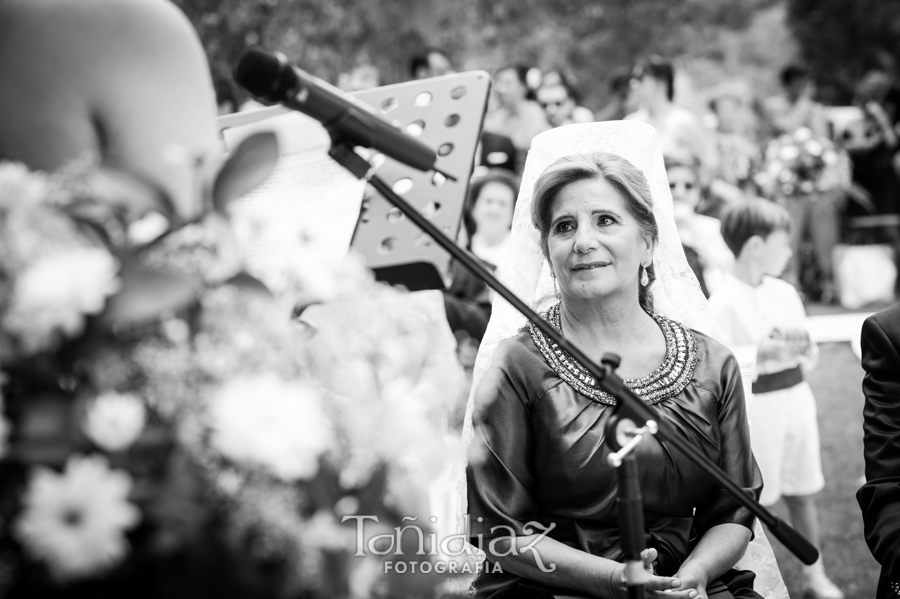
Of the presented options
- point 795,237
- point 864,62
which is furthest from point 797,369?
point 864,62

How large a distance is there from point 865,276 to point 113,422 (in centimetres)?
999

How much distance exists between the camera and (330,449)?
1.06 m

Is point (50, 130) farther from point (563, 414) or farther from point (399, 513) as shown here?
point (563, 414)

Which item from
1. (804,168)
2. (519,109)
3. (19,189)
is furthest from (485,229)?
(804,168)

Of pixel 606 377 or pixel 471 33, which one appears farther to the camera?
pixel 471 33

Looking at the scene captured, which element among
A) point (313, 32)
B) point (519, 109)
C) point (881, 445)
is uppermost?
point (313, 32)

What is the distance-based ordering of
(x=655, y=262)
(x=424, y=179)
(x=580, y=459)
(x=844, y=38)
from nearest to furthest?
→ 1. (x=424, y=179)
2. (x=580, y=459)
3. (x=655, y=262)
4. (x=844, y=38)

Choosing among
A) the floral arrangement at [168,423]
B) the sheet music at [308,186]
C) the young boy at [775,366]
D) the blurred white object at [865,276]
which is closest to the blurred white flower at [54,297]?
the floral arrangement at [168,423]

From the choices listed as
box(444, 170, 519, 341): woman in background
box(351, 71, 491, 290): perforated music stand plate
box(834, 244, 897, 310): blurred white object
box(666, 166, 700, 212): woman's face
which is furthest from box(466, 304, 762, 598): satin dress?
box(834, 244, 897, 310): blurred white object

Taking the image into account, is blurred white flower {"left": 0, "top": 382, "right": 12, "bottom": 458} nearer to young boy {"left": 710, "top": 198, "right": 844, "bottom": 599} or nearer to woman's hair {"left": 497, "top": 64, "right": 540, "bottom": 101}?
young boy {"left": 710, "top": 198, "right": 844, "bottom": 599}

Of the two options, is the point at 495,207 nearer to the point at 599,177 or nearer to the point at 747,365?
the point at 747,365

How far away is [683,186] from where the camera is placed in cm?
506

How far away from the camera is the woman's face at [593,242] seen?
8.29 ft

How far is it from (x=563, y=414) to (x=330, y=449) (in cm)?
147
